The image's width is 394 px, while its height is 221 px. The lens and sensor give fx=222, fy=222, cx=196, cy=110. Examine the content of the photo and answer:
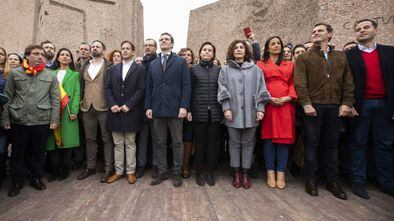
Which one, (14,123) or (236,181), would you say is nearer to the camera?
(14,123)

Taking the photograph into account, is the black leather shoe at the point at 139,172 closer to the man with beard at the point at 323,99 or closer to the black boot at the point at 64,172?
the black boot at the point at 64,172

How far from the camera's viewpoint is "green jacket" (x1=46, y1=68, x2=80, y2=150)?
3.11 metres

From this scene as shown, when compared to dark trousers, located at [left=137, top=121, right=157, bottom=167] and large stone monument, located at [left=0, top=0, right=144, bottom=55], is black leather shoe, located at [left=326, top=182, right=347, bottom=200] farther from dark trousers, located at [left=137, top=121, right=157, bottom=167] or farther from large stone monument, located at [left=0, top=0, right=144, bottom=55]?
large stone monument, located at [left=0, top=0, right=144, bottom=55]

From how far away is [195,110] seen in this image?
2.98 metres

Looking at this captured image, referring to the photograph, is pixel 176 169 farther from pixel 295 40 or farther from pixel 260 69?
pixel 295 40

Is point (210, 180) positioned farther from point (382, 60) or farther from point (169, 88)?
point (382, 60)

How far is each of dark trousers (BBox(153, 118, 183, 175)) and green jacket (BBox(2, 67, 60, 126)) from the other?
1.35 m

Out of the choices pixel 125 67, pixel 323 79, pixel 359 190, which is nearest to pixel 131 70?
pixel 125 67

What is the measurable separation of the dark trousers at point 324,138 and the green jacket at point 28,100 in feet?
10.6

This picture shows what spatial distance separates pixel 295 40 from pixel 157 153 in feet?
35.1

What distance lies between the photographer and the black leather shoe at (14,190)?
2.62m

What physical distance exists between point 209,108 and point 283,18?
11.1 meters

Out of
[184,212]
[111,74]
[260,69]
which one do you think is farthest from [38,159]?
[260,69]

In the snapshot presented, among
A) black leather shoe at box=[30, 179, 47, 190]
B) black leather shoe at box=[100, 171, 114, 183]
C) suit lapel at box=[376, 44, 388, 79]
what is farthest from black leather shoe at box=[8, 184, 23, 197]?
suit lapel at box=[376, 44, 388, 79]
